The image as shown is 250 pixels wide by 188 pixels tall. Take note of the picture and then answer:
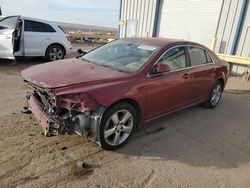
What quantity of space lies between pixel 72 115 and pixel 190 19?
981 cm

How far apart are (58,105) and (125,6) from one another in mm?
12347

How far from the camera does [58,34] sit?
9258 millimetres

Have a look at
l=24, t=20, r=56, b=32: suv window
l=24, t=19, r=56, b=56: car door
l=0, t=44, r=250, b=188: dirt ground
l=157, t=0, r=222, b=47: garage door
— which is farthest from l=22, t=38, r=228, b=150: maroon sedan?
l=157, t=0, r=222, b=47: garage door

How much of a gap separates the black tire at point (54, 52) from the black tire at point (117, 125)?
654 cm

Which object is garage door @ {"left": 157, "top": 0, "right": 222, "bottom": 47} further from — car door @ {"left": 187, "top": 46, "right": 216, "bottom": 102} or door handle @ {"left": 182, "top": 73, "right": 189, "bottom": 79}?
door handle @ {"left": 182, "top": 73, "right": 189, "bottom": 79}

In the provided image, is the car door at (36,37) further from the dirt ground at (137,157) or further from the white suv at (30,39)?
the dirt ground at (137,157)

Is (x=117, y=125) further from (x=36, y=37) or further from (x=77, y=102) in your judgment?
(x=36, y=37)

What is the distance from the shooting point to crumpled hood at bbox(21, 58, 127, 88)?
10.3 ft

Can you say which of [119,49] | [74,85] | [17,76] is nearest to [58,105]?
[74,85]

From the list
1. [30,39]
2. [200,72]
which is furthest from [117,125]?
[30,39]

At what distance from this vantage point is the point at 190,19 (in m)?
11.2

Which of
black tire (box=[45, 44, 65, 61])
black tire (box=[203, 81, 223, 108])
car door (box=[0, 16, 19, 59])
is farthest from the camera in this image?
black tire (box=[45, 44, 65, 61])

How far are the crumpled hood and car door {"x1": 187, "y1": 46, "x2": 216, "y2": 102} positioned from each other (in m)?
1.83

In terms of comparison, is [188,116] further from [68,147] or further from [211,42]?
[211,42]
